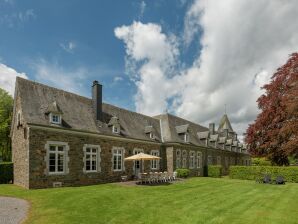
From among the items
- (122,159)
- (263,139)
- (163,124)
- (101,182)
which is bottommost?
(101,182)

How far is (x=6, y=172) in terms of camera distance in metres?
18.8

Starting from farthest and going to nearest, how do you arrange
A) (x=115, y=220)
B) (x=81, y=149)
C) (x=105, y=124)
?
(x=105, y=124)
(x=81, y=149)
(x=115, y=220)

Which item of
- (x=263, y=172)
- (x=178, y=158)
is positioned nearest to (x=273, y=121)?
(x=263, y=172)

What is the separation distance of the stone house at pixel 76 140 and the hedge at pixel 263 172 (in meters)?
6.49

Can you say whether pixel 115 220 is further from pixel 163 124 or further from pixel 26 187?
pixel 163 124

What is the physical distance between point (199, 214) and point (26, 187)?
11858 mm

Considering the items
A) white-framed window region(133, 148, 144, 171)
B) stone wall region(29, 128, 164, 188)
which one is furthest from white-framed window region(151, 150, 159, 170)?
stone wall region(29, 128, 164, 188)

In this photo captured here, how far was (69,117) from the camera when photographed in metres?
19.4

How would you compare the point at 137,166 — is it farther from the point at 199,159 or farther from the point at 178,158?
the point at 199,159

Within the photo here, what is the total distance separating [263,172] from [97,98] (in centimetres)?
1948

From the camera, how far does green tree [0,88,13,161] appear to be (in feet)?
113

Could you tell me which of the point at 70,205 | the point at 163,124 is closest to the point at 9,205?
the point at 70,205

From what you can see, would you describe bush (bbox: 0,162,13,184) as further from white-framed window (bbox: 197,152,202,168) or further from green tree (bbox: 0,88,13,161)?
white-framed window (bbox: 197,152,202,168)

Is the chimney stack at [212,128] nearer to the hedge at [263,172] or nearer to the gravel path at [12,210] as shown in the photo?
the hedge at [263,172]
